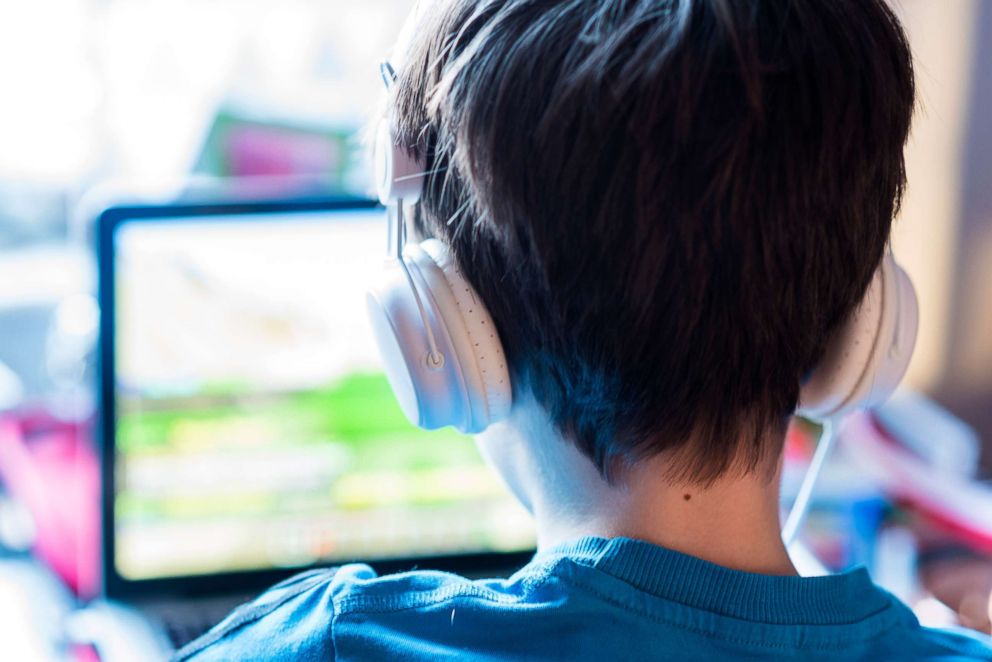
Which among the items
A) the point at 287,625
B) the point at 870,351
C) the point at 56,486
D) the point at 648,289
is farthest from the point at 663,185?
the point at 56,486

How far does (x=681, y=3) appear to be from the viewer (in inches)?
19.4

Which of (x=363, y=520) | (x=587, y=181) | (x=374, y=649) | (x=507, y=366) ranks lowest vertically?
(x=363, y=520)

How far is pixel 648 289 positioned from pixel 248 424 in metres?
0.54

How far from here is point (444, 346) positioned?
566 mm

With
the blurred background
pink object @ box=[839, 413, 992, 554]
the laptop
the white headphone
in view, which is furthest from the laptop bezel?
pink object @ box=[839, 413, 992, 554]

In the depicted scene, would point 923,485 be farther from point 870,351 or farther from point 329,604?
point 329,604

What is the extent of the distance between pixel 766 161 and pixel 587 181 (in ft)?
0.26

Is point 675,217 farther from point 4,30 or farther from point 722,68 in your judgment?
point 4,30

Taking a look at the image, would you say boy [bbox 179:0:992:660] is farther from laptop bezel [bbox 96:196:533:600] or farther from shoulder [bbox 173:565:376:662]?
laptop bezel [bbox 96:196:533:600]

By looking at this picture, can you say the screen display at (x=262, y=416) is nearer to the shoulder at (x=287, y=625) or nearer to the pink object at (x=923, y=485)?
the shoulder at (x=287, y=625)

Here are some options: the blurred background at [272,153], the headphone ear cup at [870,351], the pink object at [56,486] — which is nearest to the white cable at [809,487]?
the headphone ear cup at [870,351]

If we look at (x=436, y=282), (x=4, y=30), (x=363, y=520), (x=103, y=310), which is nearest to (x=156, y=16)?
(x=4, y=30)

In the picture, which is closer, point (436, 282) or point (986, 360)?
point (436, 282)

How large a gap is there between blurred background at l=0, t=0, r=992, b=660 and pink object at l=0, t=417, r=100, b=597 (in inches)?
1.9
